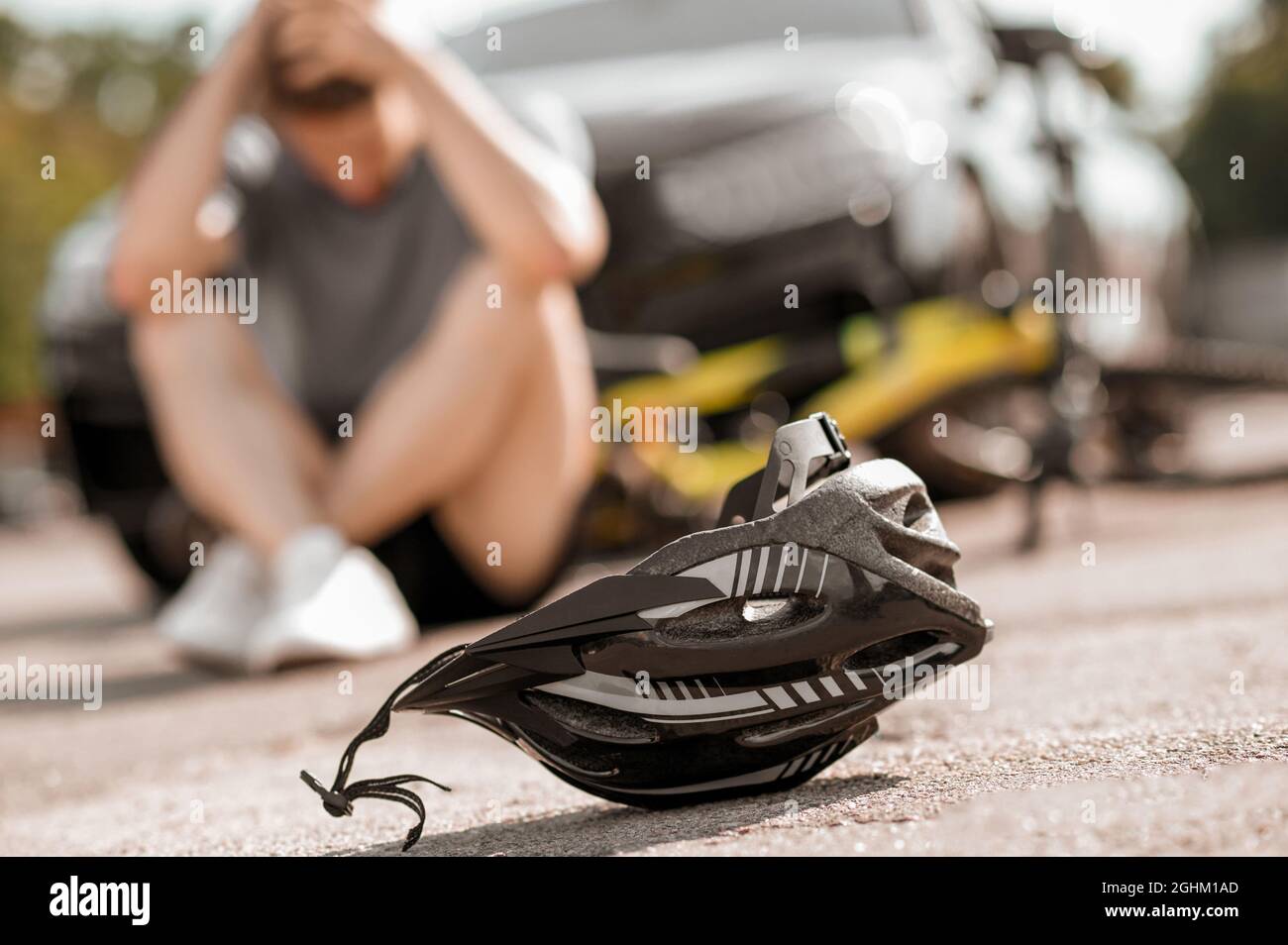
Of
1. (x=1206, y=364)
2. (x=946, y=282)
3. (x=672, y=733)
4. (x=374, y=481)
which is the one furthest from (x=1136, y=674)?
(x=1206, y=364)

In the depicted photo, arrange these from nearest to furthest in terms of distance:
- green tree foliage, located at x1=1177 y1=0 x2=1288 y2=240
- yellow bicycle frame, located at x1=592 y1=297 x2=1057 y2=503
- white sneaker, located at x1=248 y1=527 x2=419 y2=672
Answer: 1. white sneaker, located at x1=248 y1=527 x2=419 y2=672
2. yellow bicycle frame, located at x1=592 y1=297 x2=1057 y2=503
3. green tree foliage, located at x1=1177 y1=0 x2=1288 y2=240

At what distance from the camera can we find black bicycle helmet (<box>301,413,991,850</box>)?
4.11 feet

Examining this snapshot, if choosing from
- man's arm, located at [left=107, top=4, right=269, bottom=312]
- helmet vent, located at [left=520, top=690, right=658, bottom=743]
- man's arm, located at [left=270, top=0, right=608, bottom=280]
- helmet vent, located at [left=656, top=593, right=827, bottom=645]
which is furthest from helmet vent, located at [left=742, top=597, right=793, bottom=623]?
man's arm, located at [left=107, top=4, right=269, bottom=312]

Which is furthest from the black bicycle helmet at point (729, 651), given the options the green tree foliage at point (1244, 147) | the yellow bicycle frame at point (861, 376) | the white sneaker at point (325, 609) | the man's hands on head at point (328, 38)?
the green tree foliage at point (1244, 147)

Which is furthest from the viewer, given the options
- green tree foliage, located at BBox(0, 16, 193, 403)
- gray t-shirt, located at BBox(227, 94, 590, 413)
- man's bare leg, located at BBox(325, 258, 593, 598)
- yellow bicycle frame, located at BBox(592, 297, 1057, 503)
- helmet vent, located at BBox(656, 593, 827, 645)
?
green tree foliage, located at BBox(0, 16, 193, 403)

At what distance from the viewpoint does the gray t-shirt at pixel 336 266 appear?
125 inches

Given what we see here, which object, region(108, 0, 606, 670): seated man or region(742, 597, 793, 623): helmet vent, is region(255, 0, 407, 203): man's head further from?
region(742, 597, 793, 623): helmet vent

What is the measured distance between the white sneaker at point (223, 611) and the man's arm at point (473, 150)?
2.76 ft

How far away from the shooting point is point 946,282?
3.75 m

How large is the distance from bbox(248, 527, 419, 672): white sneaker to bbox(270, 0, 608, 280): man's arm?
27.3 inches

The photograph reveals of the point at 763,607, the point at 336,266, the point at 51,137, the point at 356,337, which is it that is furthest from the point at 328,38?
the point at 51,137

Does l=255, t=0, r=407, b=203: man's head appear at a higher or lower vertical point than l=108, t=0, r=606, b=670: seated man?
higher
